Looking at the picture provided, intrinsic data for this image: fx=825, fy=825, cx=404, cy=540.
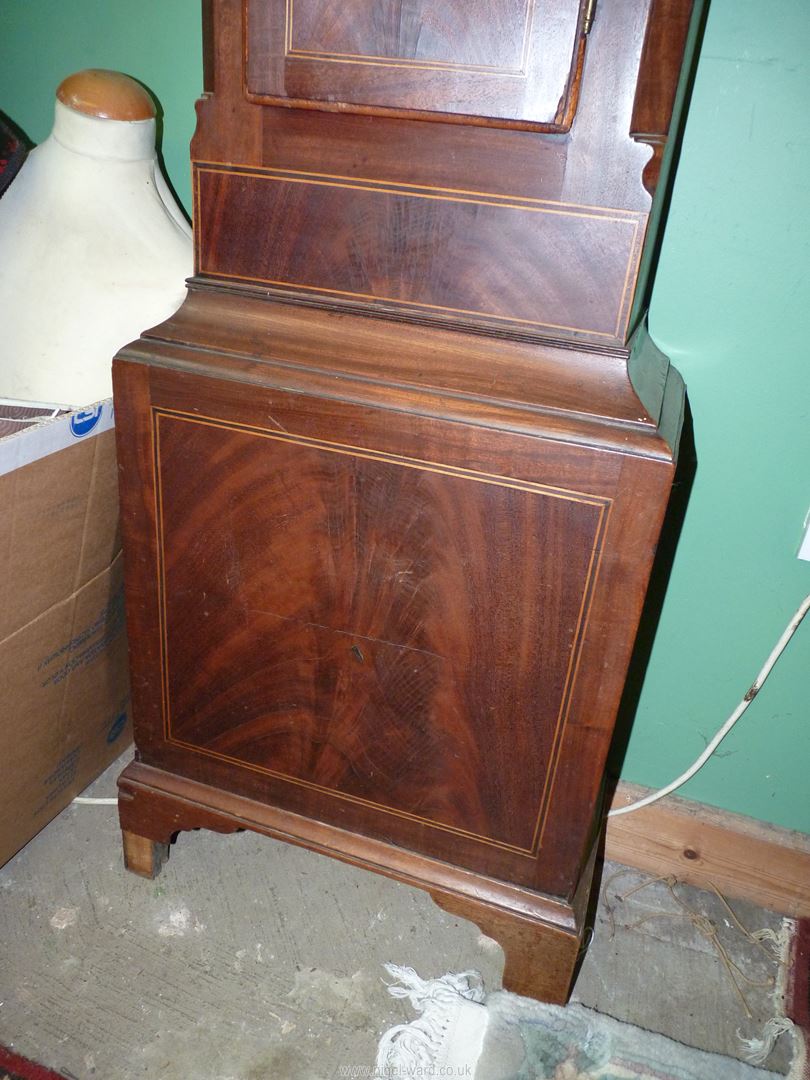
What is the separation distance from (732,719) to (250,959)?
0.74m

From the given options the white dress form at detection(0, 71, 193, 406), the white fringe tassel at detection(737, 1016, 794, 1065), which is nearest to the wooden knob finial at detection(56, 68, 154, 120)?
the white dress form at detection(0, 71, 193, 406)

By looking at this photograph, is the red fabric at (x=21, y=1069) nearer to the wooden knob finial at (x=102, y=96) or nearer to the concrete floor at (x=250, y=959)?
the concrete floor at (x=250, y=959)

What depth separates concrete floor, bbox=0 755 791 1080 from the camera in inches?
39.3

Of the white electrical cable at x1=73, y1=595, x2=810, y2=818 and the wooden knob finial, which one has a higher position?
the wooden knob finial

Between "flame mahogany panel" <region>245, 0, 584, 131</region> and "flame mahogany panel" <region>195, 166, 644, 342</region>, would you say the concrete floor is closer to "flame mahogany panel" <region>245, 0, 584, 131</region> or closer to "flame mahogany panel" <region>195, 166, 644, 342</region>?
"flame mahogany panel" <region>195, 166, 644, 342</region>

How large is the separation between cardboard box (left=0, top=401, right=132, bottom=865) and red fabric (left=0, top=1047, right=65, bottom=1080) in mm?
265

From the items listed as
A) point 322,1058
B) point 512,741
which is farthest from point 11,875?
point 512,741

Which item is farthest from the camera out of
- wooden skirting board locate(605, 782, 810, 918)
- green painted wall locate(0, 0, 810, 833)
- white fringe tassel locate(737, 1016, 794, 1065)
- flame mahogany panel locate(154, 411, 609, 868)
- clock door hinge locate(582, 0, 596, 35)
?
wooden skirting board locate(605, 782, 810, 918)

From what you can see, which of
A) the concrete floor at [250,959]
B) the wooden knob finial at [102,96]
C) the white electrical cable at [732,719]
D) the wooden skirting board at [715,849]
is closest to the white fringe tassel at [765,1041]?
A: the concrete floor at [250,959]

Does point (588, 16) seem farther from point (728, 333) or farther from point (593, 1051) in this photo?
point (593, 1051)

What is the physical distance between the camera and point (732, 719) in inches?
46.6

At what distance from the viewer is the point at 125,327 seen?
1073mm

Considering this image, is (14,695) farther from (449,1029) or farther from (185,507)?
(449,1029)

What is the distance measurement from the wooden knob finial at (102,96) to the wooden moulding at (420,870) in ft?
2.78
